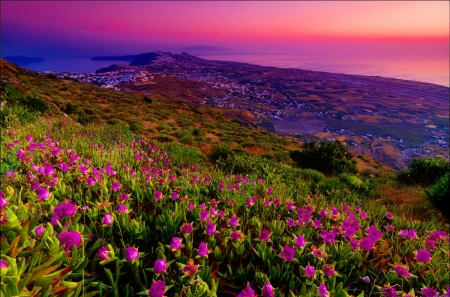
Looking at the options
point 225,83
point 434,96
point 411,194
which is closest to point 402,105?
point 434,96

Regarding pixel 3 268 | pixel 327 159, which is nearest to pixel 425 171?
pixel 327 159

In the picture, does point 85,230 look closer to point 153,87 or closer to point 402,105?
point 153,87

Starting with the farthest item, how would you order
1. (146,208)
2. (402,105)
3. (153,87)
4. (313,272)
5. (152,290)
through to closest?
(402,105), (153,87), (146,208), (313,272), (152,290)

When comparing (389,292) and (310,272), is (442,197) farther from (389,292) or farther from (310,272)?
(310,272)

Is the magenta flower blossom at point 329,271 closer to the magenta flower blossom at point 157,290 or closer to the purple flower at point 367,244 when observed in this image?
the purple flower at point 367,244

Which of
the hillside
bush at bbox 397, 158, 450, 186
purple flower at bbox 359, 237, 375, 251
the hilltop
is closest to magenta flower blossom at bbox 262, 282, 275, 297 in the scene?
the hillside

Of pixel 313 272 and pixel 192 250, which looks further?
pixel 192 250
